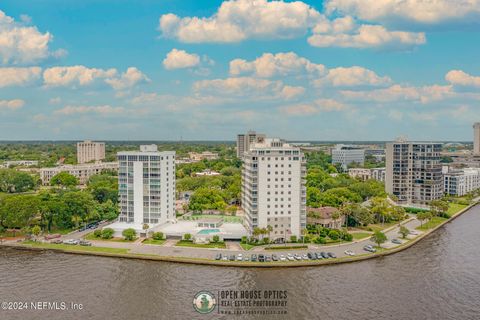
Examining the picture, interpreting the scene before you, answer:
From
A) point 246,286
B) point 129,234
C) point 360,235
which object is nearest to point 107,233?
point 129,234

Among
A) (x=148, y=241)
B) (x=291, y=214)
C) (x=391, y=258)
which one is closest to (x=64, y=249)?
(x=148, y=241)

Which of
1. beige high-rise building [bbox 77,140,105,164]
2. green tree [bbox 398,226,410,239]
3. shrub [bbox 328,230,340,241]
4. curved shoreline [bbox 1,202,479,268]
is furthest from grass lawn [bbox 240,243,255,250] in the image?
beige high-rise building [bbox 77,140,105,164]

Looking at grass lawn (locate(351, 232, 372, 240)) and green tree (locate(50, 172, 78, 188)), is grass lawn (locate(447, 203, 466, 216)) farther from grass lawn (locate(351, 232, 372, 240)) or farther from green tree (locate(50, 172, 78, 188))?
green tree (locate(50, 172, 78, 188))

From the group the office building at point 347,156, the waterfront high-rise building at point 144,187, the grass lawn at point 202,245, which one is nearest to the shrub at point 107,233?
the waterfront high-rise building at point 144,187

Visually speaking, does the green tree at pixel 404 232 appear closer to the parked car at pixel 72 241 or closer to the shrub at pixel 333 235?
the shrub at pixel 333 235

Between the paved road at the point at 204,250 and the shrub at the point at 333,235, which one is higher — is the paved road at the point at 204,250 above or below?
below

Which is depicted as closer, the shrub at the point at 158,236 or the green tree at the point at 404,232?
the shrub at the point at 158,236

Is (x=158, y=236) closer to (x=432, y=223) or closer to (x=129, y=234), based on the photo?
(x=129, y=234)

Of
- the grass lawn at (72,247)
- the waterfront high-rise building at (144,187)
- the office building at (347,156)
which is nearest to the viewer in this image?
the grass lawn at (72,247)
